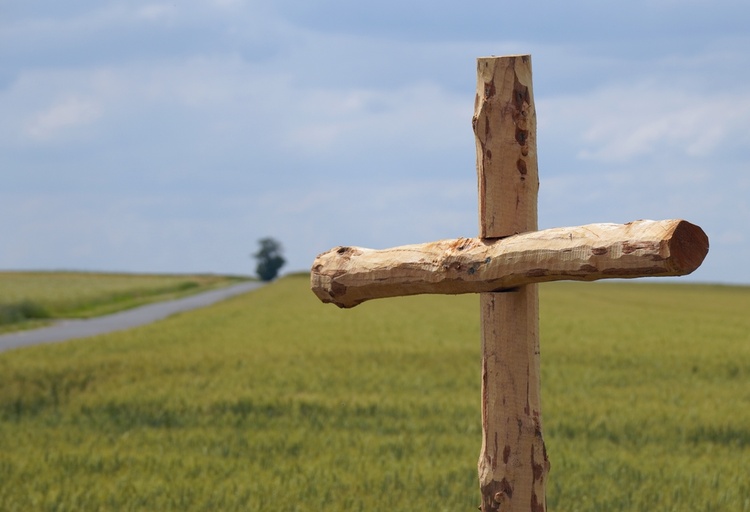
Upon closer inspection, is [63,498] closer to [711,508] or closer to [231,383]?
[711,508]

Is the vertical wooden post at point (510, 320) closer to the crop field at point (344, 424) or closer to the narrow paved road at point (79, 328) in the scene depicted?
the crop field at point (344, 424)

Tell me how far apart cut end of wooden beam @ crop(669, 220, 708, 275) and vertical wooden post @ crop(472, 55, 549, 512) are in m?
0.88

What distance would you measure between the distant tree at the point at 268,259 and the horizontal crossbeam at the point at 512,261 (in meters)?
121

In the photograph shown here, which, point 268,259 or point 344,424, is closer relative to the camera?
point 344,424

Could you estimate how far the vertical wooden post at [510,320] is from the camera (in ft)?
13.6

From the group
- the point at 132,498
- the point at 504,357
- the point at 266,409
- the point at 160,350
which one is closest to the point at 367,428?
the point at 266,409

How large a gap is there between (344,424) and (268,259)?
115 metres

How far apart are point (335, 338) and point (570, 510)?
14608 mm

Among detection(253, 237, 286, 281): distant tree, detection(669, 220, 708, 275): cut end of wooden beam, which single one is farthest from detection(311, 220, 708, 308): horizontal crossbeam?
detection(253, 237, 286, 281): distant tree

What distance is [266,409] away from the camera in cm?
1215

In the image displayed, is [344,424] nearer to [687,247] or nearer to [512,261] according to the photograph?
[512,261]

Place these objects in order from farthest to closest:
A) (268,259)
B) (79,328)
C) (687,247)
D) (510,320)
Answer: (268,259) → (79,328) → (510,320) → (687,247)

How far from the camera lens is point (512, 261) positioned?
153 inches

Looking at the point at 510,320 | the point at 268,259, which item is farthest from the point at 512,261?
the point at 268,259
